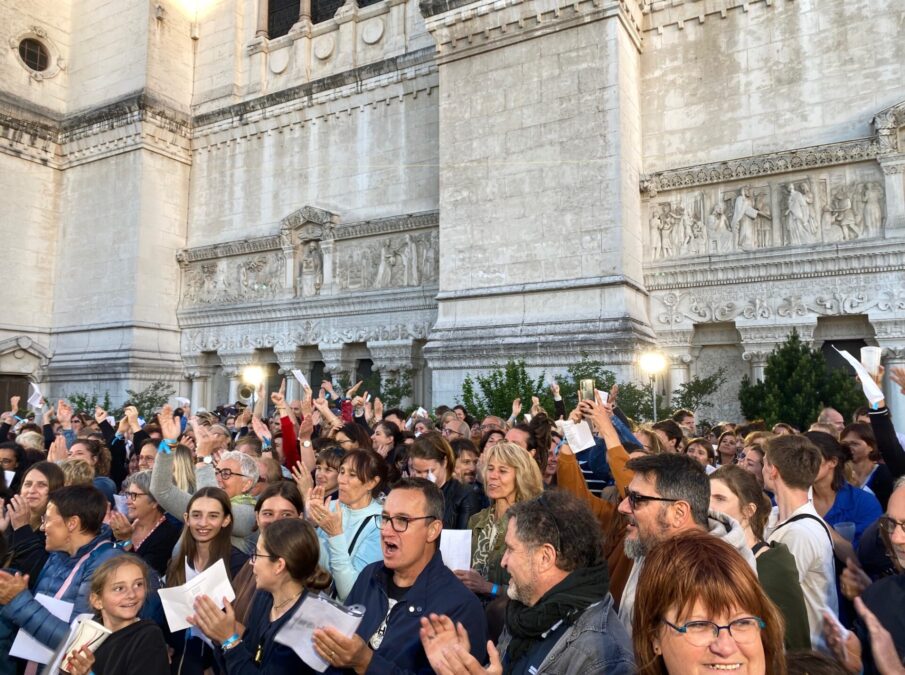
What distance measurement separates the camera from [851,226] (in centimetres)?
1370

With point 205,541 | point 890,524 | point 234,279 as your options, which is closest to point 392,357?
point 234,279

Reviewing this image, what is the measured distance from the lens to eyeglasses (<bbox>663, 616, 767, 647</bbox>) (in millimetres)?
1825

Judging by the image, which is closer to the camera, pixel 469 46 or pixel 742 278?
pixel 742 278

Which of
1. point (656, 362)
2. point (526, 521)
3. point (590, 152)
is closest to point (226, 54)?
point (590, 152)

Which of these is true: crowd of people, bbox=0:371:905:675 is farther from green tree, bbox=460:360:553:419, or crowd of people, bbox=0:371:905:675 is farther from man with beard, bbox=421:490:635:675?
green tree, bbox=460:360:553:419

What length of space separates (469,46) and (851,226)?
969cm

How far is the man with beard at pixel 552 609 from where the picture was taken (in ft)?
8.05

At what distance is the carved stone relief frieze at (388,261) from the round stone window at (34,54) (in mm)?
13655

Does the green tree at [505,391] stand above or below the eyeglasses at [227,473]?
above

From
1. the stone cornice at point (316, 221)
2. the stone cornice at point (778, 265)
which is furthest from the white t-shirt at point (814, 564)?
the stone cornice at point (316, 221)

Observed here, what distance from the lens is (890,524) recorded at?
2.96 m

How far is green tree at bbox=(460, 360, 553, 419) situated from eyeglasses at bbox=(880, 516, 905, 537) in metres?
9.47

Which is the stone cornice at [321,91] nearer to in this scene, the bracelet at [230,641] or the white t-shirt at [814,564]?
the white t-shirt at [814,564]

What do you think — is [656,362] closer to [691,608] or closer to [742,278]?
[742,278]
